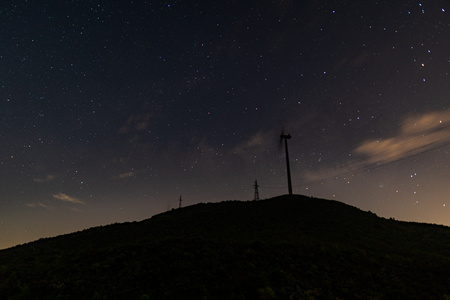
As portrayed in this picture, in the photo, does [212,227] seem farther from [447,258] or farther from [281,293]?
[447,258]

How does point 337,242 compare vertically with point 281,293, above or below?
above

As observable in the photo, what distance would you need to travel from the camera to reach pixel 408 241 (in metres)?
26.7

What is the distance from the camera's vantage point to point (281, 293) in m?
12.5

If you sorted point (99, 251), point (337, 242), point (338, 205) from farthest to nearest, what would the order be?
1. point (338, 205)
2. point (337, 242)
3. point (99, 251)

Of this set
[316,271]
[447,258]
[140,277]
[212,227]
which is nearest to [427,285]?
[316,271]

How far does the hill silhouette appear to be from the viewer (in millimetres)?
13198

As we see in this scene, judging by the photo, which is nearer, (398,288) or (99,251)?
(398,288)

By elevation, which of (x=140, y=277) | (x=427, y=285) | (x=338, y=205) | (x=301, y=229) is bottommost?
(x=427, y=285)

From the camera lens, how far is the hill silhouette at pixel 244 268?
43.3 feet

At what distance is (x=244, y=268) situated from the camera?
1505 cm

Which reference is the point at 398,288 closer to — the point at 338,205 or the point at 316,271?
the point at 316,271

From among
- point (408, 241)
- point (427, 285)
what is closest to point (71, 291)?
point (427, 285)

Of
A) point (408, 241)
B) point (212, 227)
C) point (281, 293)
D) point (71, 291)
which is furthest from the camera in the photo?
point (212, 227)

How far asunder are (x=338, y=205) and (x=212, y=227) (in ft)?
78.6
